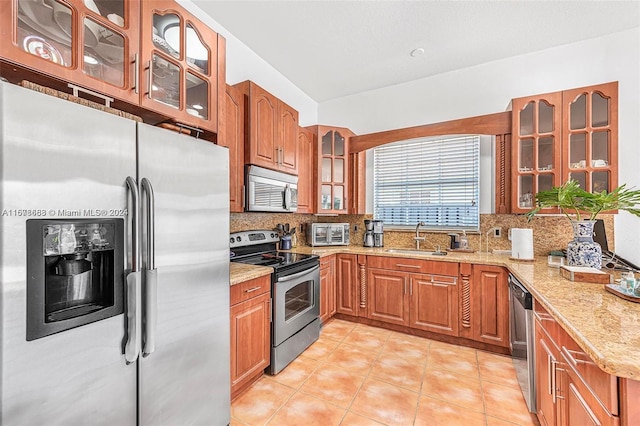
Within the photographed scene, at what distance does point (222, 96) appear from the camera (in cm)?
172

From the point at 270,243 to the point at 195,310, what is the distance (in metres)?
1.57

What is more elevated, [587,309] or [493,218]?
[493,218]

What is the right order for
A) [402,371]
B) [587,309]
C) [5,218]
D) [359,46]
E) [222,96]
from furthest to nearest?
[359,46] < [402,371] < [222,96] < [587,309] < [5,218]

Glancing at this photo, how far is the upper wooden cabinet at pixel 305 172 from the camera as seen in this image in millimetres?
3053

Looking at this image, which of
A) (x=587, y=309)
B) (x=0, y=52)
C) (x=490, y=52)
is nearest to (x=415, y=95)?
(x=490, y=52)

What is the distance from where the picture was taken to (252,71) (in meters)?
2.86

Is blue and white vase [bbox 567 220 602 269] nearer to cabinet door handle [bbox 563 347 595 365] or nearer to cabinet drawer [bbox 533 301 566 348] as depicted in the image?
cabinet drawer [bbox 533 301 566 348]

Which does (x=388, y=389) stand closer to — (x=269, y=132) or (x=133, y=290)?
(x=133, y=290)

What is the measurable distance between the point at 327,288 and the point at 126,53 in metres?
2.53

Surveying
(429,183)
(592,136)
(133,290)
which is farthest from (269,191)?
(592,136)

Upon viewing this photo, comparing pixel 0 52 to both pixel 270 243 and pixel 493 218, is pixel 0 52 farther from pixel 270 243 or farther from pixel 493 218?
pixel 493 218

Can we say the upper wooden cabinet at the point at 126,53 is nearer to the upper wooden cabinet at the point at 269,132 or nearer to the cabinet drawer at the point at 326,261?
the upper wooden cabinet at the point at 269,132

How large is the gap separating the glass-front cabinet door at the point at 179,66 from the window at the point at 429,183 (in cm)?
247

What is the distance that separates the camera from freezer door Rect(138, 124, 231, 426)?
3.80 feet
